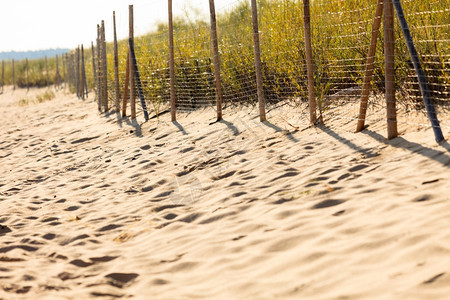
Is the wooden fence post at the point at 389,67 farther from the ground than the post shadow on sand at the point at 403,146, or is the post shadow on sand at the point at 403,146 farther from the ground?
the wooden fence post at the point at 389,67

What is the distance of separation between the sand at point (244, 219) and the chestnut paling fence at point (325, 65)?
36cm

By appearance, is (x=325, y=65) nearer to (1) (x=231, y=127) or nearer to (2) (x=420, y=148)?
(1) (x=231, y=127)

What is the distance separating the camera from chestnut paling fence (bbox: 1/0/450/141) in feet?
19.3

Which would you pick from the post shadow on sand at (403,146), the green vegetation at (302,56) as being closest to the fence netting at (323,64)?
the green vegetation at (302,56)

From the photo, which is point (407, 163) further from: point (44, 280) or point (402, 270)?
point (44, 280)

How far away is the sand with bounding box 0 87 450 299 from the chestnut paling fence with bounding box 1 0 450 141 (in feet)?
1.19

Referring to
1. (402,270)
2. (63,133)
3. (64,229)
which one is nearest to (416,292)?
(402,270)

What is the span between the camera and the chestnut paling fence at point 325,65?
5.88m

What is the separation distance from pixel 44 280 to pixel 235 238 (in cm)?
131

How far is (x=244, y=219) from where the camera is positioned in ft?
14.6

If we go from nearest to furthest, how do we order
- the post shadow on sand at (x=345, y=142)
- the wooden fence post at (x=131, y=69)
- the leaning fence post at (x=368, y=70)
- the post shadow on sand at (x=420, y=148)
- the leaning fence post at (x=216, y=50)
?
the post shadow on sand at (x=420, y=148), the post shadow on sand at (x=345, y=142), the leaning fence post at (x=368, y=70), the leaning fence post at (x=216, y=50), the wooden fence post at (x=131, y=69)

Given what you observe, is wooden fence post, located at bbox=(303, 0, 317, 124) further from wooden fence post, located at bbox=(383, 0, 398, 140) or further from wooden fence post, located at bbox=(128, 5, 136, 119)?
wooden fence post, located at bbox=(128, 5, 136, 119)

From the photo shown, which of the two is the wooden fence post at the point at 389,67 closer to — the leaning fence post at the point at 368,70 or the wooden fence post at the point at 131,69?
the leaning fence post at the point at 368,70

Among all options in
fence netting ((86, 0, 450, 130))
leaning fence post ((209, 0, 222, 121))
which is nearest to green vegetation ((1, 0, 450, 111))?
fence netting ((86, 0, 450, 130))
